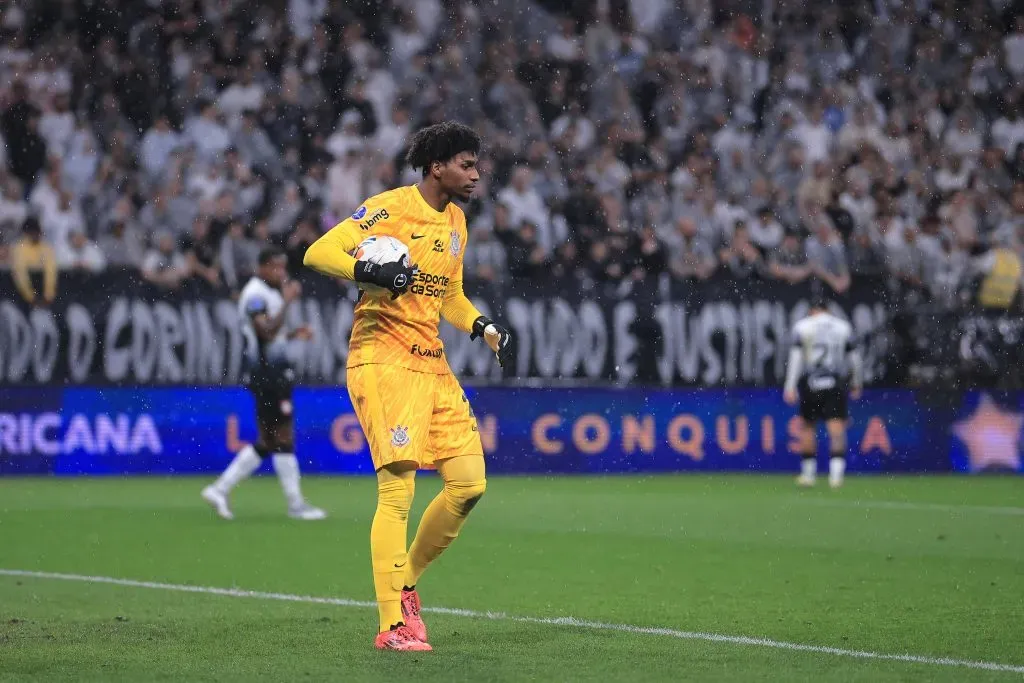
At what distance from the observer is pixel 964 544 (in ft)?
41.9

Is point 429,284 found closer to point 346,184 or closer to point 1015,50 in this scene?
point 346,184

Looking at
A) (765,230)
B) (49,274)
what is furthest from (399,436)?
(765,230)

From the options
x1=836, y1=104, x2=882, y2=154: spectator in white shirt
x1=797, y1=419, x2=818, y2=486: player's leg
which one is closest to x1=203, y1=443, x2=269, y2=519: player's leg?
x1=797, y1=419, x2=818, y2=486: player's leg

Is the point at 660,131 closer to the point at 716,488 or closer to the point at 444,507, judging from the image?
the point at 716,488

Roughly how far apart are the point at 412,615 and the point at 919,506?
9.87 m

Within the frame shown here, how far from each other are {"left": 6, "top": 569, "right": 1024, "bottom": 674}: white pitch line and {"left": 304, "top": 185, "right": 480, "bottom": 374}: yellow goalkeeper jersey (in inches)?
62.8

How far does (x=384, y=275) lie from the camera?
7105 millimetres

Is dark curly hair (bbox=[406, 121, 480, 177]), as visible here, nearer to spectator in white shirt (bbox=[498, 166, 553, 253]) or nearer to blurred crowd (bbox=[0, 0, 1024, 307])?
blurred crowd (bbox=[0, 0, 1024, 307])

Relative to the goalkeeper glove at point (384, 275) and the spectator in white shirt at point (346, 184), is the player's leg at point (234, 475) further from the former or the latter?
the goalkeeper glove at point (384, 275)

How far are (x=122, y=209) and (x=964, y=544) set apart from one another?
1099cm

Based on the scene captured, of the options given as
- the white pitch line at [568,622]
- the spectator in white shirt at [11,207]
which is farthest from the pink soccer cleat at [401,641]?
the spectator in white shirt at [11,207]

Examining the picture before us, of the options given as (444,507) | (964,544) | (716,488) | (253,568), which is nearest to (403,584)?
(444,507)

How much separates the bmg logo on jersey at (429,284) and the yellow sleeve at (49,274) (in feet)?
38.8

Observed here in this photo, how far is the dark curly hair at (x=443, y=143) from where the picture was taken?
7.54 metres
